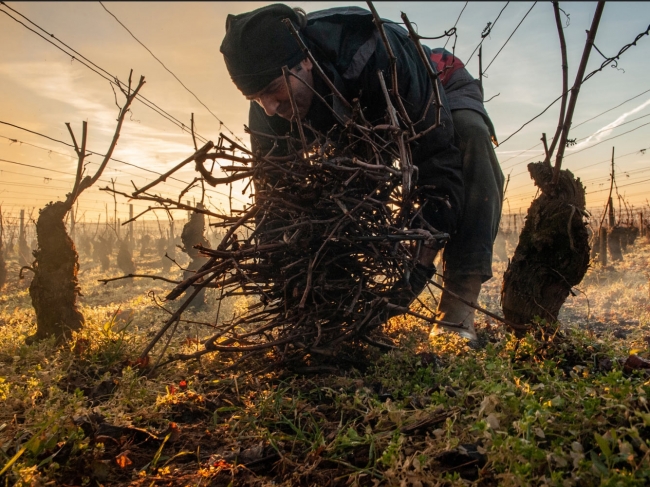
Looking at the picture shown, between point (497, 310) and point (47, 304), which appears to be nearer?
point (47, 304)

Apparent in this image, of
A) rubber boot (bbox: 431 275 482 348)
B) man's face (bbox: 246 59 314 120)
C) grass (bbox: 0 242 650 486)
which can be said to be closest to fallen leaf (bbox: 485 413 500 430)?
grass (bbox: 0 242 650 486)

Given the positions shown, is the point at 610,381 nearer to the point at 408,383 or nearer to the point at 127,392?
the point at 408,383

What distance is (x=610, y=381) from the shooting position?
1192mm

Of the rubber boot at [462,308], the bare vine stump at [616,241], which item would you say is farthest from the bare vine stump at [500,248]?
the rubber boot at [462,308]

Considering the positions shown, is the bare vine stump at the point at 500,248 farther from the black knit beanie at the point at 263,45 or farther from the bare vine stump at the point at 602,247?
the black knit beanie at the point at 263,45

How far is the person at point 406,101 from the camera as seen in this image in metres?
2.31

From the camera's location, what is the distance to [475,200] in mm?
2641

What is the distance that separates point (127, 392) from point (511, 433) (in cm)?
172

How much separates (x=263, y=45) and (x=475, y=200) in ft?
5.40

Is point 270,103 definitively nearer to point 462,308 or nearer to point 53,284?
point 462,308

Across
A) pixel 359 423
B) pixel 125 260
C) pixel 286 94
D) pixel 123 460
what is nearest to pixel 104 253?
pixel 125 260

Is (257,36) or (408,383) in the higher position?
(257,36)

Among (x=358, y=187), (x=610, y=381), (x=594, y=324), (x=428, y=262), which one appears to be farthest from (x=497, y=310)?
(x=610, y=381)

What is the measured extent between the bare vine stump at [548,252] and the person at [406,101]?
0.41 metres
